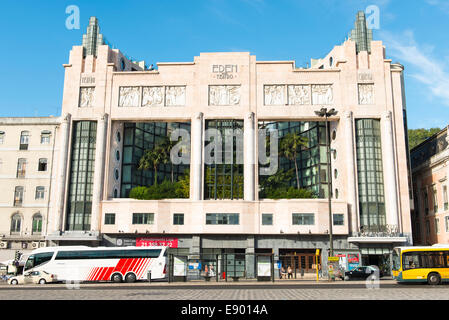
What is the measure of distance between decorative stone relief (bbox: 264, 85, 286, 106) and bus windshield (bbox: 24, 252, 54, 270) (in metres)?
32.0

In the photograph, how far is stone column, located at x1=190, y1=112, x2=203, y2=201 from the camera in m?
54.4

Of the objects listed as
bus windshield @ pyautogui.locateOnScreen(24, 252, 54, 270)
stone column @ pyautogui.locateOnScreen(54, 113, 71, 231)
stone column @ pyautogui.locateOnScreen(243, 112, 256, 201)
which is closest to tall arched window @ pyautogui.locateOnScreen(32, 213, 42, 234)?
stone column @ pyautogui.locateOnScreen(54, 113, 71, 231)

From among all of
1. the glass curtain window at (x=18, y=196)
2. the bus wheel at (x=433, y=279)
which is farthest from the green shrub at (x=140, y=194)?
the bus wheel at (x=433, y=279)

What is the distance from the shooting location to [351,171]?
178 ft

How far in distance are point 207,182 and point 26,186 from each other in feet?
78.9

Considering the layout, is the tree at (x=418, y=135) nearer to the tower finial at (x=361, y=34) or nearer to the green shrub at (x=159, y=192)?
the tower finial at (x=361, y=34)

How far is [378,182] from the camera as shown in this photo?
54250 mm

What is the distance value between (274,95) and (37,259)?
1345 inches

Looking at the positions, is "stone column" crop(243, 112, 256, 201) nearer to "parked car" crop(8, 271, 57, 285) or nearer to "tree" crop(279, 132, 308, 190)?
"tree" crop(279, 132, 308, 190)

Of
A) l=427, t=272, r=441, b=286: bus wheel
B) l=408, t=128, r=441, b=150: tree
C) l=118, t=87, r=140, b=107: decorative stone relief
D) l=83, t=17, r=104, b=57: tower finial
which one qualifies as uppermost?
l=83, t=17, r=104, b=57: tower finial

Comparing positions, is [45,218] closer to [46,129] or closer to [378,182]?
[46,129]

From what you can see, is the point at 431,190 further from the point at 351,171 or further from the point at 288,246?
the point at 288,246

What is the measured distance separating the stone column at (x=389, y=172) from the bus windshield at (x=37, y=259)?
126ft

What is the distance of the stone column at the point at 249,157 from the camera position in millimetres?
54250
